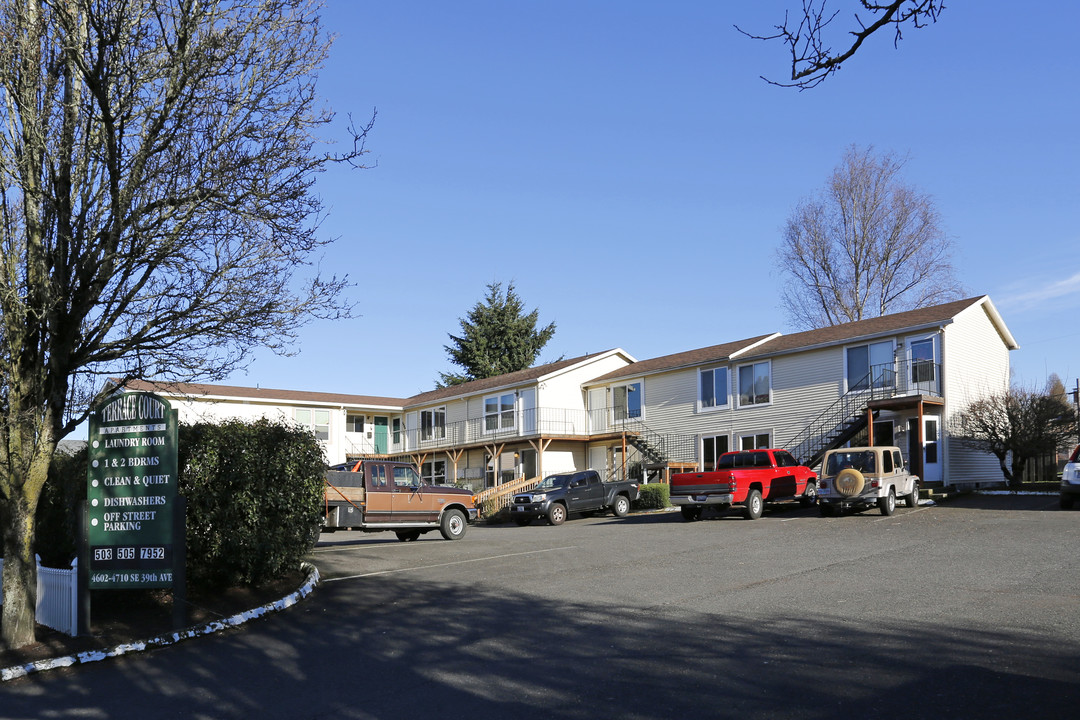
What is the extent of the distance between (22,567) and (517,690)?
20.2ft

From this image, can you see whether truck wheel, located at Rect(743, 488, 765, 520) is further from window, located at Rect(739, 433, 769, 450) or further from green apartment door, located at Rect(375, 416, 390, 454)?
green apartment door, located at Rect(375, 416, 390, 454)

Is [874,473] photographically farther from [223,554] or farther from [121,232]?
[121,232]

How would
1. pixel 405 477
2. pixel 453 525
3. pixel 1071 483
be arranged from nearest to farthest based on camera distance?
pixel 405 477 → pixel 453 525 → pixel 1071 483

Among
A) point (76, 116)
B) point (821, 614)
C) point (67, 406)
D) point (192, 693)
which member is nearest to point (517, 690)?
point (192, 693)

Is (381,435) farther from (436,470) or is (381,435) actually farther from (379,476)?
(379,476)

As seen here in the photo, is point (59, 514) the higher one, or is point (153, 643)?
point (59, 514)


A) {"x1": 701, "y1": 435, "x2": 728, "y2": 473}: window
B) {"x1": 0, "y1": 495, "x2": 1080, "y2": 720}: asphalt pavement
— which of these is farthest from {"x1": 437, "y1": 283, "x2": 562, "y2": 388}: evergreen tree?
{"x1": 0, "y1": 495, "x2": 1080, "y2": 720}: asphalt pavement

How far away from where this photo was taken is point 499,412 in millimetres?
44156

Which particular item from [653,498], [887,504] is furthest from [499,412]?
[887,504]

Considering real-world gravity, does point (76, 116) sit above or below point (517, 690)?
above

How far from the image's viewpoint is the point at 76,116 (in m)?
10.3

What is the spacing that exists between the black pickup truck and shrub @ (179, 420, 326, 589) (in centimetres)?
1581

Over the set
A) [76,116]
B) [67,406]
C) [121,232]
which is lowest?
[67,406]

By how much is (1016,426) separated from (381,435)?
120ft
